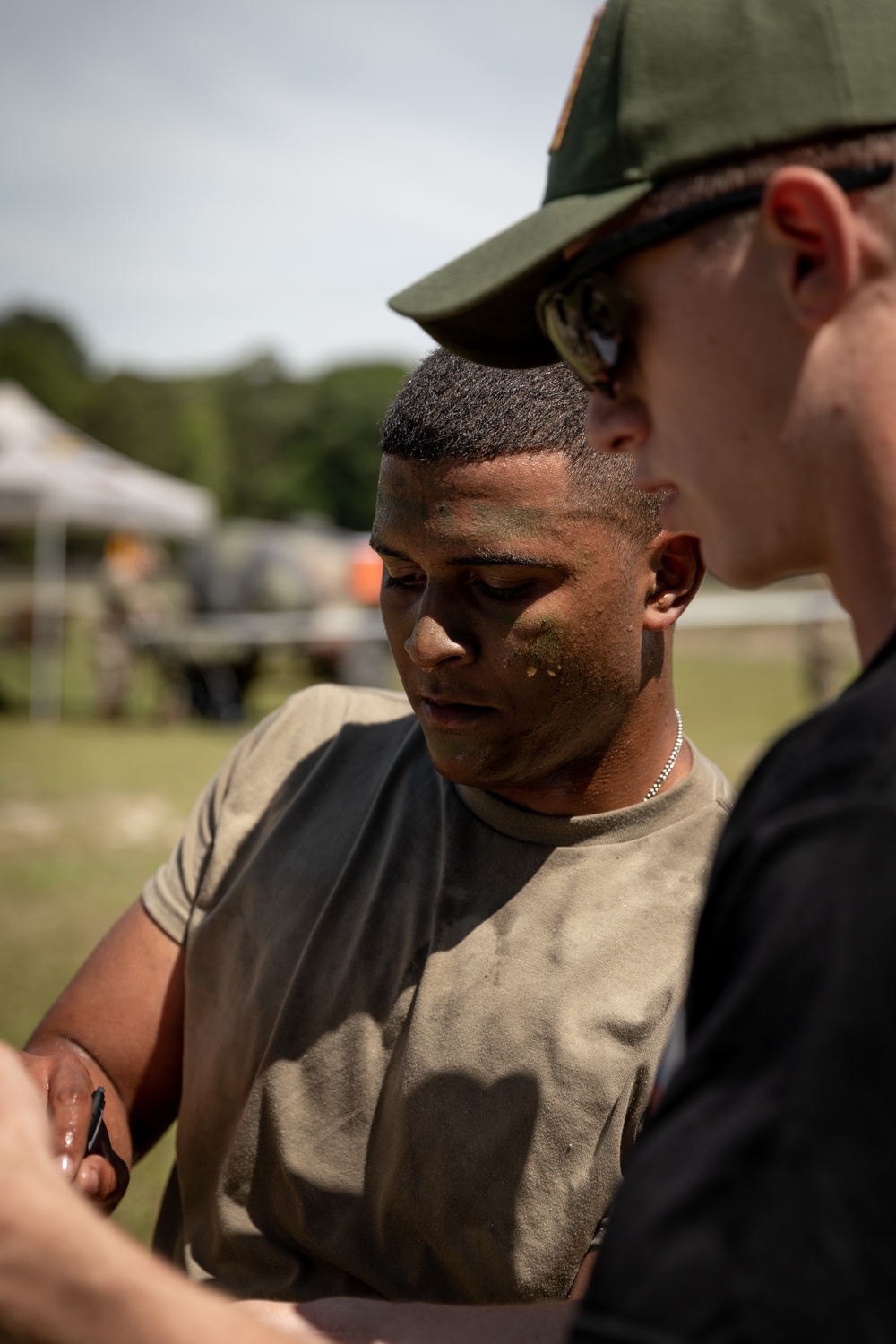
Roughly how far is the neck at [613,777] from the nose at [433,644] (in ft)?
0.91

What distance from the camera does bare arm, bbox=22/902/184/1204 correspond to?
2.24m

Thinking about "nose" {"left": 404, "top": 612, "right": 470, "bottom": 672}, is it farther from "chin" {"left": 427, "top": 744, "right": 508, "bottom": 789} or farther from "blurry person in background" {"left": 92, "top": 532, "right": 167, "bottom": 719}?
"blurry person in background" {"left": 92, "top": 532, "right": 167, "bottom": 719}

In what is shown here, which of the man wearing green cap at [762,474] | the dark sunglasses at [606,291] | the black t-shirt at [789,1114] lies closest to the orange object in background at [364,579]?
the dark sunglasses at [606,291]

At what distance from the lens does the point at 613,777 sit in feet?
6.94

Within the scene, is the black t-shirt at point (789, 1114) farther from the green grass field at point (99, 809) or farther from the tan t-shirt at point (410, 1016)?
the green grass field at point (99, 809)

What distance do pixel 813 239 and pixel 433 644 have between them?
104 centimetres

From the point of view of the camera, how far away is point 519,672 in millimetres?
2004

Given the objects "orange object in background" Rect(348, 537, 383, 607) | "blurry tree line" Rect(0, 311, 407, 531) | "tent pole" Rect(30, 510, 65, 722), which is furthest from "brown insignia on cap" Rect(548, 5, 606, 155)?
"blurry tree line" Rect(0, 311, 407, 531)

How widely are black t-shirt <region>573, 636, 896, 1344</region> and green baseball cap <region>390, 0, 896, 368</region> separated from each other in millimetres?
528

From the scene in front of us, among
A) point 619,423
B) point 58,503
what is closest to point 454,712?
point 619,423

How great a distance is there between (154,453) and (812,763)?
7071 centimetres

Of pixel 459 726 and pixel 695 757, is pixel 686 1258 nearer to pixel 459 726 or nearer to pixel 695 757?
pixel 459 726

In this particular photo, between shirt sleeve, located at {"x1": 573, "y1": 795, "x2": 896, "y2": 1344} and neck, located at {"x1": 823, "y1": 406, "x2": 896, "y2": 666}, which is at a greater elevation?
neck, located at {"x1": 823, "y1": 406, "x2": 896, "y2": 666}

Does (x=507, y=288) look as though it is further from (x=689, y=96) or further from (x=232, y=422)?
(x=232, y=422)
